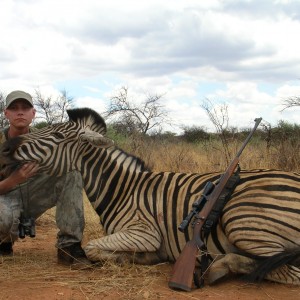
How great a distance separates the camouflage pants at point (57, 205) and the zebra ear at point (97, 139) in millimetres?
358

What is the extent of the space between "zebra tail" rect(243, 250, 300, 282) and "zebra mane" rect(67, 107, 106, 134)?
209 cm

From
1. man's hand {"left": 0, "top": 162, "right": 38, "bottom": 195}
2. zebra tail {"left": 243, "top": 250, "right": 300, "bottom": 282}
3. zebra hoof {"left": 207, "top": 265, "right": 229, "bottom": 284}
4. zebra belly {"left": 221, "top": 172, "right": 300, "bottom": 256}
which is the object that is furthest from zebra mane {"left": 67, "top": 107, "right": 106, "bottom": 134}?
zebra tail {"left": 243, "top": 250, "right": 300, "bottom": 282}

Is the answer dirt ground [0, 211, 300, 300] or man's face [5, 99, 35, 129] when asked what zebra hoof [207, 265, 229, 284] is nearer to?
dirt ground [0, 211, 300, 300]

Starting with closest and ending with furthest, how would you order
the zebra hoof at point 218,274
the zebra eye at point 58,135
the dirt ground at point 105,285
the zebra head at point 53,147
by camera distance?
the dirt ground at point 105,285, the zebra hoof at point 218,274, the zebra head at point 53,147, the zebra eye at point 58,135

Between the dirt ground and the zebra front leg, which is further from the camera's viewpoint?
the zebra front leg

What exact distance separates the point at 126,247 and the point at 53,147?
3.76ft

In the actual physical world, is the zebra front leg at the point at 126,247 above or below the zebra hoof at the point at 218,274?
above

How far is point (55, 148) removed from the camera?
4.34m

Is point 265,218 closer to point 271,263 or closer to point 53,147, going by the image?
point 271,263

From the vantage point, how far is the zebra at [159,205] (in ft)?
11.5

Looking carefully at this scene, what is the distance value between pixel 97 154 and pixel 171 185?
769mm

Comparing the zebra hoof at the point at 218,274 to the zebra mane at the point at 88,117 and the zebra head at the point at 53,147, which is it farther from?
the zebra mane at the point at 88,117

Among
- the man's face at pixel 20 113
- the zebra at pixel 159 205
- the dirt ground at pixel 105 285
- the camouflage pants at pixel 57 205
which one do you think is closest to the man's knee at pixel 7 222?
the camouflage pants at pixel 57 205

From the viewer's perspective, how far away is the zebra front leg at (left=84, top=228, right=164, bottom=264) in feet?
13.0
